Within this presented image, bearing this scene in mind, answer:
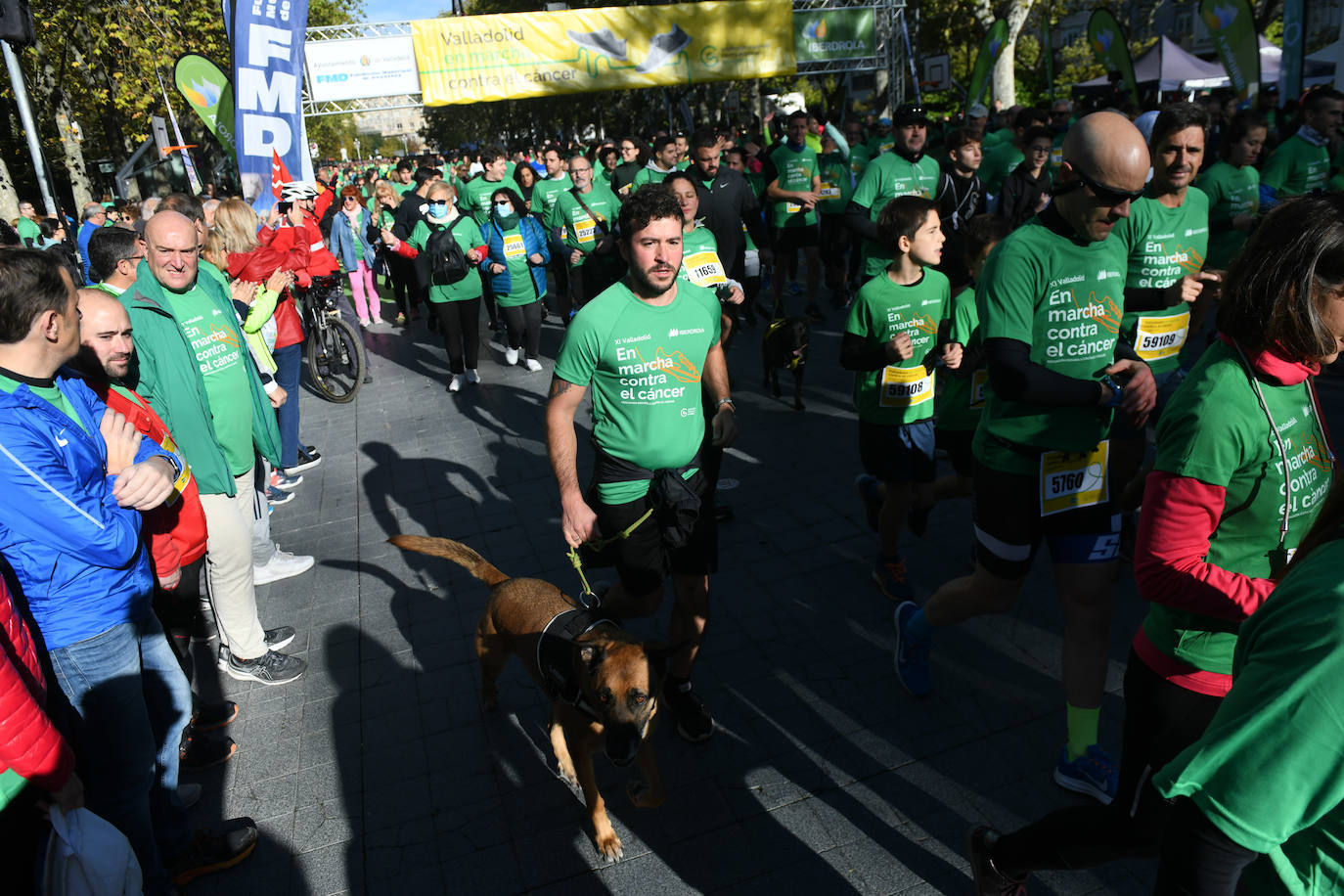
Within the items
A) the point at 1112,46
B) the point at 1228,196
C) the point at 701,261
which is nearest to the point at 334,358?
the point at 701,261

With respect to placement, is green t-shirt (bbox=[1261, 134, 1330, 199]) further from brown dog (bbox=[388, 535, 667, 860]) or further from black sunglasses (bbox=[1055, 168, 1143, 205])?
brown dog (bbox=[388, 535, 667, 860])

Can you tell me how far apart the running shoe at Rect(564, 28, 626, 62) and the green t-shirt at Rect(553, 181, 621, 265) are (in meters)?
13.9

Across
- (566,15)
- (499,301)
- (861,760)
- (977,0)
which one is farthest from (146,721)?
(977,0)

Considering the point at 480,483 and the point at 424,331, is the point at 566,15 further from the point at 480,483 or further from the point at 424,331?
the point at 480,483

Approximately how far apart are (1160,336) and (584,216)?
605 cm

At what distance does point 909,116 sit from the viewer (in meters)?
7.02

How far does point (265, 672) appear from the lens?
415cm

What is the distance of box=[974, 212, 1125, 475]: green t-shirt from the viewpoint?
2.84m

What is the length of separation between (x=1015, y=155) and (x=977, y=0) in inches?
603

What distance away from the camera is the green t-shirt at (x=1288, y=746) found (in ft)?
3.56

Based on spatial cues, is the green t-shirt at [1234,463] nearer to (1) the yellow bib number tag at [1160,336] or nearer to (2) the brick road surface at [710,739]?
(2) the brick road surface at [710,739]

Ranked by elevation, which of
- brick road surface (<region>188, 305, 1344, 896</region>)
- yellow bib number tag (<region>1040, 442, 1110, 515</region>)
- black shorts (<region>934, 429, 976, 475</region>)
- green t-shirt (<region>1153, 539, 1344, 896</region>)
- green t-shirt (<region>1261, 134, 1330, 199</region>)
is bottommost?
brick road surface (<region>188, 305, 1344, 896</region>)

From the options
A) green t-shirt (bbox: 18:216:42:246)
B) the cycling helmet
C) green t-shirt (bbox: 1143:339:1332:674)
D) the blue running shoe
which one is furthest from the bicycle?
green t-shirt (bbox: 1143:339:1332:674)

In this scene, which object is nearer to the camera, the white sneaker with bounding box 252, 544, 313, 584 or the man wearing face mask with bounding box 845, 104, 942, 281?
the white sneaker with bounding box 252, 544, 313, 584
